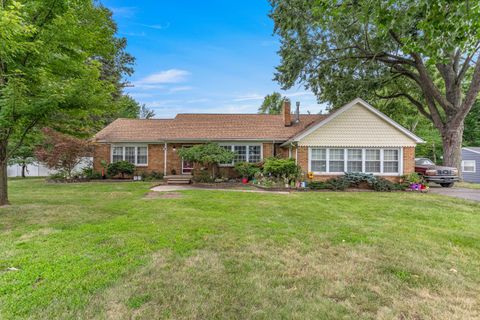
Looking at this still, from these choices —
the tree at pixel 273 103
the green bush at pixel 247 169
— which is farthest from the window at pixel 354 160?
the tree at pixel 273 103

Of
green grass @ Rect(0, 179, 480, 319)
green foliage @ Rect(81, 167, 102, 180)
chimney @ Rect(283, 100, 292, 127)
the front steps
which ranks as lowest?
green grass @ Rect(0, 179, 480, 319)

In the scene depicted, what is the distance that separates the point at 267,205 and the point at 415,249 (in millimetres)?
4610

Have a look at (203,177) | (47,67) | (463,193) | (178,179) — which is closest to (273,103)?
(203,177)

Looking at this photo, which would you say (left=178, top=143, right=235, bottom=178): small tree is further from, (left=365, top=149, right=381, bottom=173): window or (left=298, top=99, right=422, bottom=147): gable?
(left=365, top=149, right=381, bottom=173): window

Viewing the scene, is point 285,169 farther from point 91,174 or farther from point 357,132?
point 91,174

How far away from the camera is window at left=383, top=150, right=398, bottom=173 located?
1464 cm

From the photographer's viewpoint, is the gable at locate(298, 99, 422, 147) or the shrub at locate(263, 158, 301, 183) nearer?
the shrub at locate(263, 158, 301, 183)

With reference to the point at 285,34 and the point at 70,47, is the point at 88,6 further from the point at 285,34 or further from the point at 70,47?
the point at 285,34

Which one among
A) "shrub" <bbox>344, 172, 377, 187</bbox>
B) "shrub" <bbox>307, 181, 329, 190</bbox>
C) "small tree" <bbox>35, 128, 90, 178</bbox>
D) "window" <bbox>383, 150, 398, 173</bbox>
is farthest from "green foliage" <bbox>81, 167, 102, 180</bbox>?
"window" <bbox>383, 150, 398, 173</bbox>

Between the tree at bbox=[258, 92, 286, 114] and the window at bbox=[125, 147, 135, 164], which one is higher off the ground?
the tree at bbox=[258, 92, 286, 114]

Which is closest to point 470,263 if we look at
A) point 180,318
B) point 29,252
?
point 180,318

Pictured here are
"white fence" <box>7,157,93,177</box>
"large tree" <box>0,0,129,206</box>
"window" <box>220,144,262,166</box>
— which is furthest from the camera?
"white fence" <box>7,157,93,177</box>

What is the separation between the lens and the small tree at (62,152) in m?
15.5

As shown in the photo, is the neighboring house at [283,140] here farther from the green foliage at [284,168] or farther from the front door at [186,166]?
the green foliage at [284,168]
